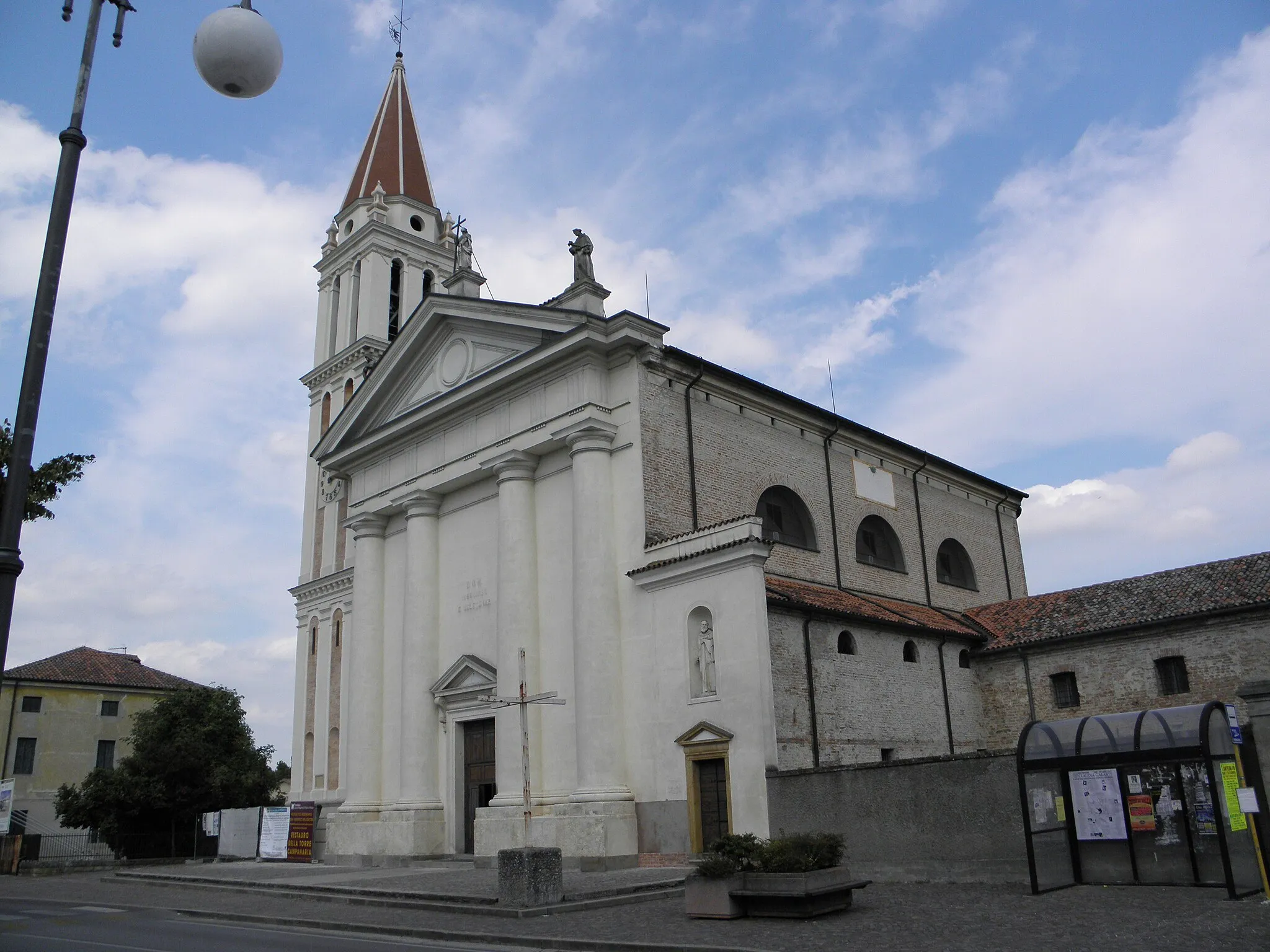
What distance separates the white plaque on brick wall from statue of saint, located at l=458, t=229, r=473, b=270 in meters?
12.5

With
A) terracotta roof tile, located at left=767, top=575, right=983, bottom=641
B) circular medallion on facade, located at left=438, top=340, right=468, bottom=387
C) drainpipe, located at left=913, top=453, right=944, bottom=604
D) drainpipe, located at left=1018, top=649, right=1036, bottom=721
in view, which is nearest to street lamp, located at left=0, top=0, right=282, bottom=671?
terracotta roof tile, located at left=767, top=575, right=983, bottom=641

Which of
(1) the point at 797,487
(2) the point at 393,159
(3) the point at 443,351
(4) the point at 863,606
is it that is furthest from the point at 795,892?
(2) the point at 393,159

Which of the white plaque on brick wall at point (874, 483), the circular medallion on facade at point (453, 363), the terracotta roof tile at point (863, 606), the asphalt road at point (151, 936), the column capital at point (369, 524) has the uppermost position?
the circular medallion on facade at point (453, 363)

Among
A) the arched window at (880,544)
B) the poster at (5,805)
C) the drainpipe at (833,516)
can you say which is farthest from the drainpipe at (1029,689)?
the poster at (5,805)

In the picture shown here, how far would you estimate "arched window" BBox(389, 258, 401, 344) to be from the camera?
3844cm

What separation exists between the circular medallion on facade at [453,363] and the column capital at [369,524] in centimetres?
463

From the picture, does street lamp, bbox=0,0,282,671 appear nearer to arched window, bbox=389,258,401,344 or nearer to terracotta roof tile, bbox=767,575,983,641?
terracotta roof tile, bbox=767,575,983,641

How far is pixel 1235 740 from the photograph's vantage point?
41.5 ft

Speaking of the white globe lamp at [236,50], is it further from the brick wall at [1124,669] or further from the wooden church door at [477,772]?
the wooden church door at [477,772]

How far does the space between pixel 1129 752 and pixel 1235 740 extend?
1.22 meters

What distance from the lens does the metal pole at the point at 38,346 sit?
5719 millimetres

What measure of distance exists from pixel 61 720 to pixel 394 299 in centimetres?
2605

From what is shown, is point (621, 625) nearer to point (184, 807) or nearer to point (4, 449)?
point (4, 449)

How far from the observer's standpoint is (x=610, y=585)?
73.9 feet
